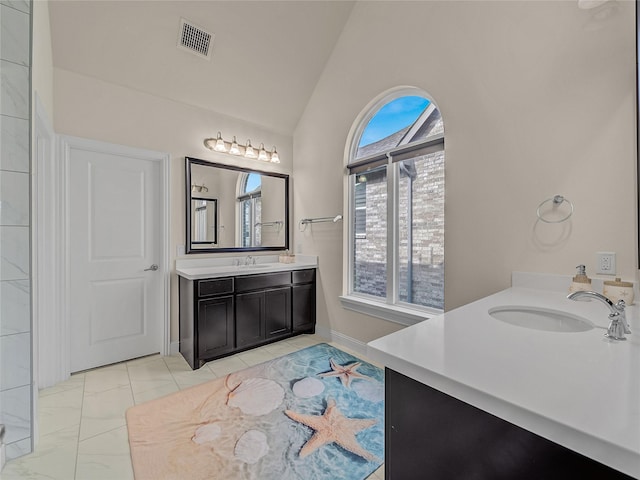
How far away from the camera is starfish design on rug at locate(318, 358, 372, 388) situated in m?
2.33

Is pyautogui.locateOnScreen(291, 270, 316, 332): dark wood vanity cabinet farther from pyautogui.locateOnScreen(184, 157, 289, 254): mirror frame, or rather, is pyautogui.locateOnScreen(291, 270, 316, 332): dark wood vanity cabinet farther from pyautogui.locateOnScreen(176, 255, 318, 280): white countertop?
pyautogui.locateOnScreen(184, 157, 289, 254): mirror frame

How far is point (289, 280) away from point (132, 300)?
1.51 m

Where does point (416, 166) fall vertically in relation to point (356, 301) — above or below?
above

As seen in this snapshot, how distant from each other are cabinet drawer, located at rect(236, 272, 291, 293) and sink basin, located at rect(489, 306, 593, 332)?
2.15 metres

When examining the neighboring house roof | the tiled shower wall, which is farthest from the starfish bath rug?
the neighboring house roof

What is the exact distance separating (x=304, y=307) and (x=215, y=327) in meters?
1.04

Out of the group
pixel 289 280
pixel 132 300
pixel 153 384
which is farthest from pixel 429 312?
pixel 132 300

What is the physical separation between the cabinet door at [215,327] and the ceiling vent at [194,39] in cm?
225

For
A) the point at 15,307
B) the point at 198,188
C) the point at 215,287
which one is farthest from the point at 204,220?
the point at 15,307

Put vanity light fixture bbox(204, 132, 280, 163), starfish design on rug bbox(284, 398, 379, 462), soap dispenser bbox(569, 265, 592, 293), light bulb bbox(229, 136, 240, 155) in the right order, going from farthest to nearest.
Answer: light bulb bbox(229, 136, 240, 155) → vanity light fixture bbox(204, 132, 280, 163) → starfish design on rug bbox(284, 398, 379, 462) → soap dispenser bbox(569, 265, 592, 293)

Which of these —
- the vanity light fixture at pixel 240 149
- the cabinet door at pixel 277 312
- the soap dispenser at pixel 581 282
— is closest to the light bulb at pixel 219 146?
the vanity light fixture at pixel 240 149

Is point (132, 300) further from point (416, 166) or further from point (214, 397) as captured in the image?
point (416, 166)

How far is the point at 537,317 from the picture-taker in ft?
4.33

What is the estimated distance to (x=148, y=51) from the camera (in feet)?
8.14
